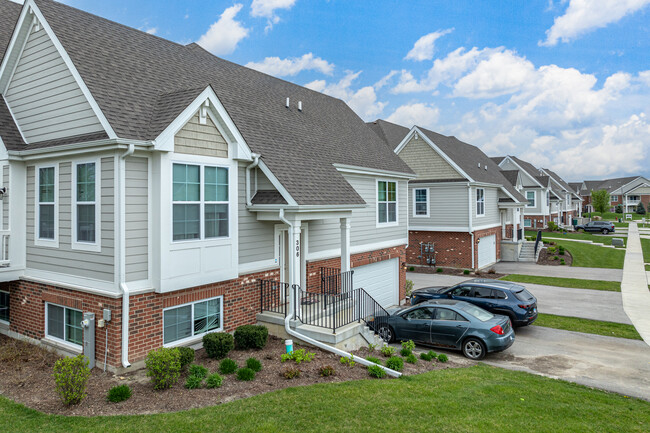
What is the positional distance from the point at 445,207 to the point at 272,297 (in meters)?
18.6

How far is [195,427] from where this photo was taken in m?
6.25

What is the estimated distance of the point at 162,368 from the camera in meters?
7.64

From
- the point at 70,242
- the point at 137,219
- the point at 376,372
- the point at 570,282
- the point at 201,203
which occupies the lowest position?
the point at 570,282

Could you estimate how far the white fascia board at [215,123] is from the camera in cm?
873

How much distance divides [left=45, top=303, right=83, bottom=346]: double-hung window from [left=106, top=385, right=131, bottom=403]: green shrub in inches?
109

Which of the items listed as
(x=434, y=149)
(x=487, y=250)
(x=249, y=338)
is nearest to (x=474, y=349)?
(x=249, y=338)

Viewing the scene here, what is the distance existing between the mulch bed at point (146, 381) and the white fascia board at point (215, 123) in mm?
4678

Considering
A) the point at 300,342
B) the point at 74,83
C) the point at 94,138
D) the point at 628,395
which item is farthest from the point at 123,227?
the point at 628,395

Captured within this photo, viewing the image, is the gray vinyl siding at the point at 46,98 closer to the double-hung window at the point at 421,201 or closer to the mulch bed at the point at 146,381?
the mulch bed at the point at 146,381

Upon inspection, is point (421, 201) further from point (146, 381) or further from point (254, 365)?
point (146, 381)

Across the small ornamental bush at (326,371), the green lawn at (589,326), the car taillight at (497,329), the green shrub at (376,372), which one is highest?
the car taillight at (497,329)

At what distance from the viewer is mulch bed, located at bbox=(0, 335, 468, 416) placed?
280 inches

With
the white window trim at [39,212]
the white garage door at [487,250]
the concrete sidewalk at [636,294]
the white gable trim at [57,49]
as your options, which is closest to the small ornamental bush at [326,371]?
the white gable trim at [57,49]

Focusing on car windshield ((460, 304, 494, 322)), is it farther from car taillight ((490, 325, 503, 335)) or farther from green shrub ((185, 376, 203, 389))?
green shrub ((185, 376, 203, 389))
